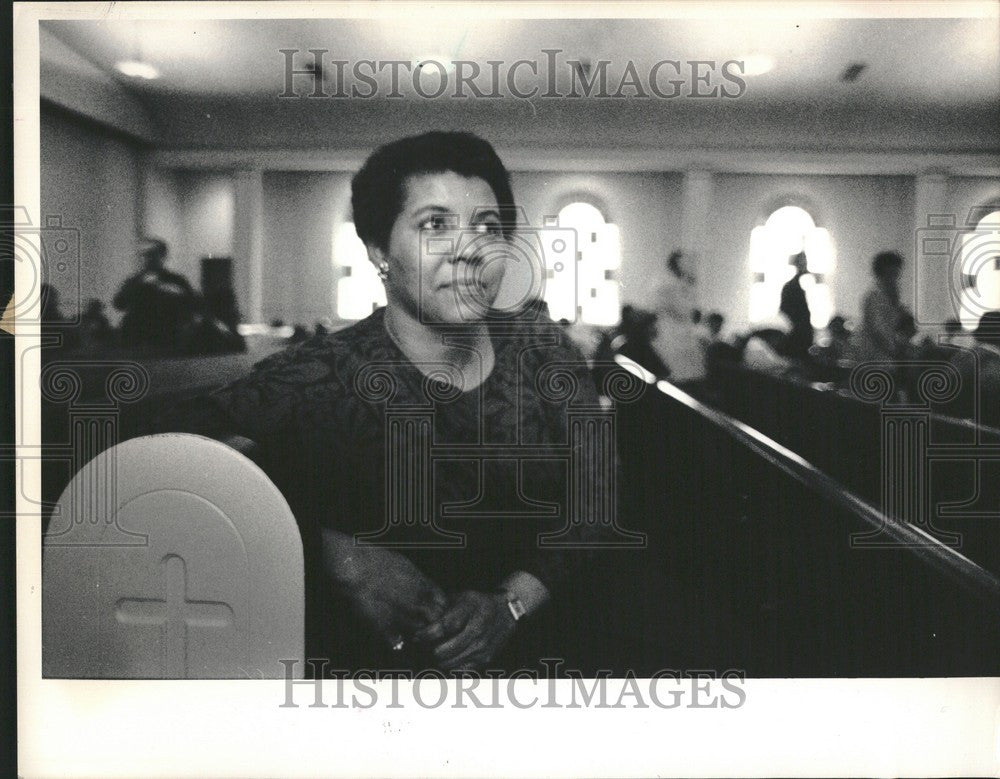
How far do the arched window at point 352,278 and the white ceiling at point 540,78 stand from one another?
0.80 feet

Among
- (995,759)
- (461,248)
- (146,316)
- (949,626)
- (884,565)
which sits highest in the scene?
(461,248)

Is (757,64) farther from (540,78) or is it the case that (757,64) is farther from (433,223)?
(433,223)

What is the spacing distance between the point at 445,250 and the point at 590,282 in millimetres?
374

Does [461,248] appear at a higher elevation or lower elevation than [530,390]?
higher

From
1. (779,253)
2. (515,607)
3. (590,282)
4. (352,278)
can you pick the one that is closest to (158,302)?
(352,278)

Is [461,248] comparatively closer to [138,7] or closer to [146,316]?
[146,316]

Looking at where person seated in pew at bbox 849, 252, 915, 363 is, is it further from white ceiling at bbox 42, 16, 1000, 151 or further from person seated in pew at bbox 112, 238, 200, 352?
person seated in pew at bbox 112, 238, 200, 352

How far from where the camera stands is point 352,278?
8.36 ft

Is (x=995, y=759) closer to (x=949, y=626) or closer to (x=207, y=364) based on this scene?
(x=949, y=626)

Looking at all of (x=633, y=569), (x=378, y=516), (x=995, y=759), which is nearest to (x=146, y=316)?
(x=378, y=516)

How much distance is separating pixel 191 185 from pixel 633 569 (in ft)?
4.87

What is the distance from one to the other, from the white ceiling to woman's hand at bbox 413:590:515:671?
118 centimetres

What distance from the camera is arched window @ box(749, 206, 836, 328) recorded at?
255 centimetres

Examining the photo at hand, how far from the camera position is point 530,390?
258cm
